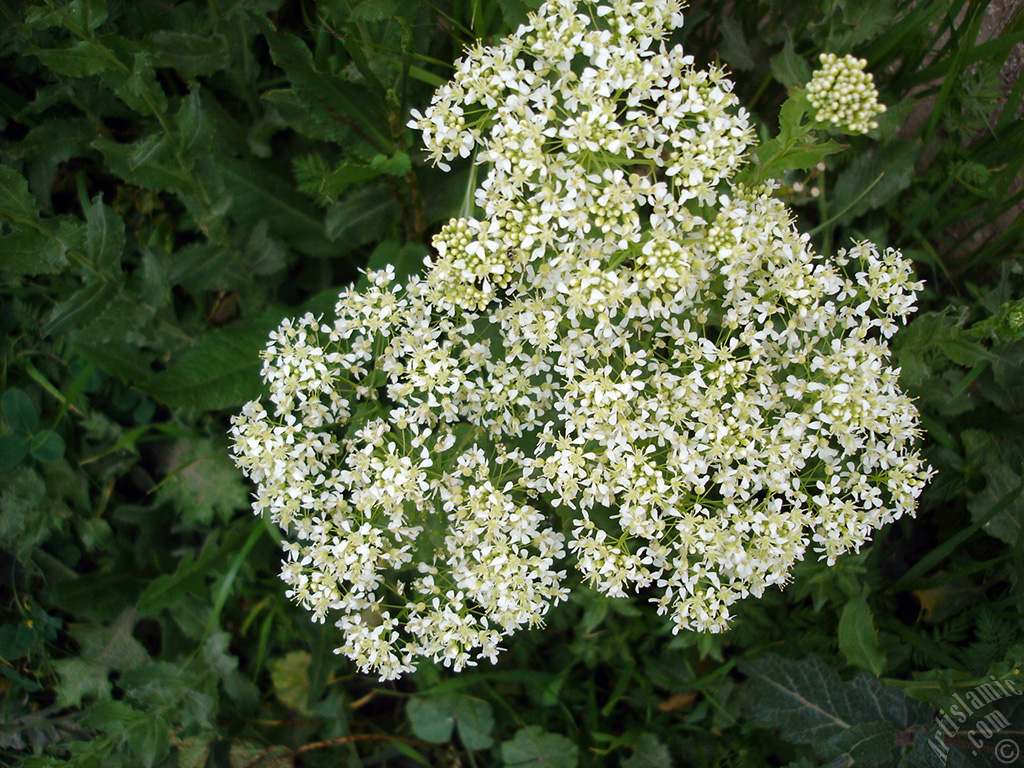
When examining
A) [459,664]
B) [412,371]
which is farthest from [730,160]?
[459,664]

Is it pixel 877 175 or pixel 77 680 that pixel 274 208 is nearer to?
pixel 77 680

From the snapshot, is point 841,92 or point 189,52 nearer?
point 841,92

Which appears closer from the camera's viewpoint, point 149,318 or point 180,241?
point 149,318

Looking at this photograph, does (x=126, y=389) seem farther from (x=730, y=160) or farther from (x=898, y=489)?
(x=898, y=489)

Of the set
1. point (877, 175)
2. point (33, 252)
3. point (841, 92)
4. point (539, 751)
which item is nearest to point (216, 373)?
point (33, 252)

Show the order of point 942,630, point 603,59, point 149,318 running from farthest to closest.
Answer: point 942,630
point 149,318
point 603,59

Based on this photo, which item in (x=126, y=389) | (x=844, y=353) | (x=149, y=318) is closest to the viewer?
(x=844, y=353)
